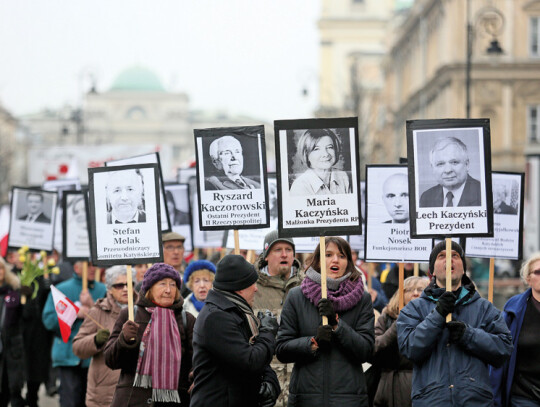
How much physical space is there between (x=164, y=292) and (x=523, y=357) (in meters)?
2.42

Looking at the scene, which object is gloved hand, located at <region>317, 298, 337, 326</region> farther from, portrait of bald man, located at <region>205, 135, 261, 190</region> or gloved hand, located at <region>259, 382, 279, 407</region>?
portrait of bald man, located at <region>205, 135, 261, 190</region>

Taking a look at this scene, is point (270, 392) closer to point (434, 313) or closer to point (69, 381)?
point (434, 313)

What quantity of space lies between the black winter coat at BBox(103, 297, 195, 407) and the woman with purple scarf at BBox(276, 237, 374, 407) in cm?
90

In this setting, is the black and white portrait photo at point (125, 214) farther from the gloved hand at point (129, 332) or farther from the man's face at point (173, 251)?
the man's face at point (173, 251)

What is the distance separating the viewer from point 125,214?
940 centimetres

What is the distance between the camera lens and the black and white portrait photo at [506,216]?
417 inches

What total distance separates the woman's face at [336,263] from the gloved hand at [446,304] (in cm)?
89

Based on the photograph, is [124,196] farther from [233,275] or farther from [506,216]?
[506,216]

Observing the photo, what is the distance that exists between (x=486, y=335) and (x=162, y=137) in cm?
14866

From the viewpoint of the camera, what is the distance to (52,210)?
14.8 m

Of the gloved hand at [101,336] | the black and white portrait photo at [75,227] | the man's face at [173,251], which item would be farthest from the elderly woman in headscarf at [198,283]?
the black and white portrait photo at [75,227]

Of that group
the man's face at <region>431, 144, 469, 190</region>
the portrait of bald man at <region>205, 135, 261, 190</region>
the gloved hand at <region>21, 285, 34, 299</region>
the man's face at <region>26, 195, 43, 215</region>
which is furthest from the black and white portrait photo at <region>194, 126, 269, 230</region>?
the man's face at <region>26, 195, 43, 215</region>

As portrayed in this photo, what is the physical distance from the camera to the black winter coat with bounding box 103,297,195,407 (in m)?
8.41

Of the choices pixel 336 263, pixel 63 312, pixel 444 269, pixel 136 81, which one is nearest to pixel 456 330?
pixel 444 269
